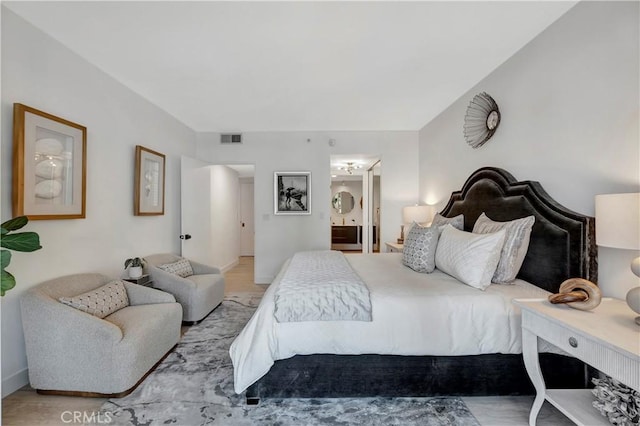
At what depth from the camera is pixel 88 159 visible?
7.87 ft

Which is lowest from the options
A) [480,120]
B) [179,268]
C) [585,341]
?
[179,268]

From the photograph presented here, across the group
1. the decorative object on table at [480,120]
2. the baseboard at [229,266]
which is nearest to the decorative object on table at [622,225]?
the decorative object on table at [480,120]

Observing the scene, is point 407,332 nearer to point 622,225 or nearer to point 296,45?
point 622,225

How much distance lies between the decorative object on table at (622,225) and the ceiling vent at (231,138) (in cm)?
434

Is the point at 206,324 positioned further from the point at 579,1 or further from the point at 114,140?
the point at 579,1

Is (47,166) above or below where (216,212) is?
above

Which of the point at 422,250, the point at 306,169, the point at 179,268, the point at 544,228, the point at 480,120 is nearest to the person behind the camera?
the point at 544,228

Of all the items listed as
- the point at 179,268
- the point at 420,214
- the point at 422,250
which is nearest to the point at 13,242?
the point at 179,268

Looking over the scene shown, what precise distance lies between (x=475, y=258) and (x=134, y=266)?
313 centimetres

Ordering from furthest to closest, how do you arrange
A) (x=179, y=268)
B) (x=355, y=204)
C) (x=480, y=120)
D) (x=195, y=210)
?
(x=355, y=204)
(x=195, y=210)
(x=179, y=268)
(x=480, y=120)

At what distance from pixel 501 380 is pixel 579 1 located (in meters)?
2.46

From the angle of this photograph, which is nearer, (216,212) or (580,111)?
(580,111)

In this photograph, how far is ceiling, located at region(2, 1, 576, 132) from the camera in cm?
172

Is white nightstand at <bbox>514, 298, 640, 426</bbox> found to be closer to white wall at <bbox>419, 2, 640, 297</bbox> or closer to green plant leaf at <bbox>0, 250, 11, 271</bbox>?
white wall at <bbox>419, 2, 640, 297</bbox>
